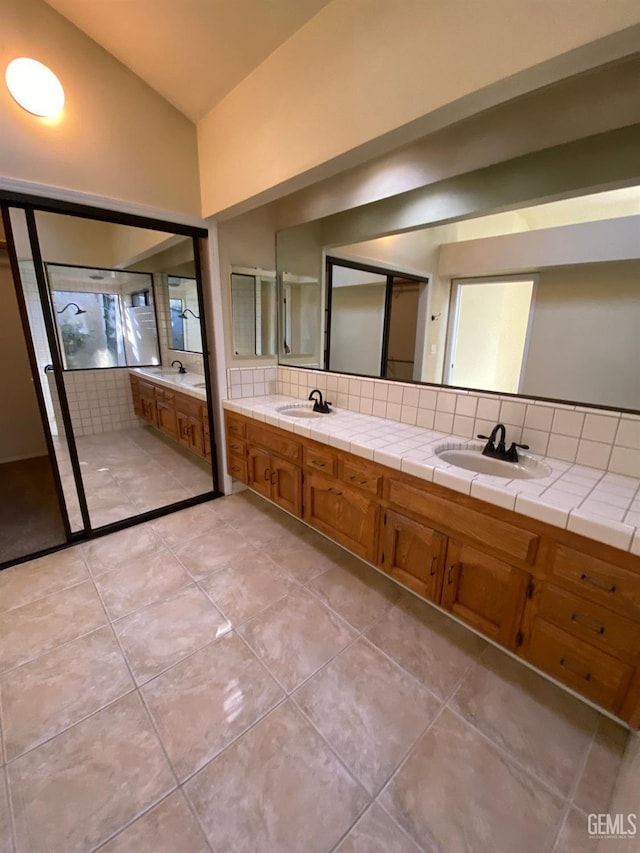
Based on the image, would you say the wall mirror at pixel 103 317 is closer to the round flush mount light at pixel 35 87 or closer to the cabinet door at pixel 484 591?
the round flush mount light at pixel 35 87

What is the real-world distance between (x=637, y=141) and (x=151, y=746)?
2.84 m

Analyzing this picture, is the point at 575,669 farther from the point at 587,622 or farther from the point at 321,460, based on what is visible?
the point at 321,460

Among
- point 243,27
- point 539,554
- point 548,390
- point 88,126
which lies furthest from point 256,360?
point 539,554

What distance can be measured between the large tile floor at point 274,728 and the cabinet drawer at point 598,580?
0.56m

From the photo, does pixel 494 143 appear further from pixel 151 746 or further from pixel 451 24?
pixel 151 746

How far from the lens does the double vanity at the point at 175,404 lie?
3127 mm

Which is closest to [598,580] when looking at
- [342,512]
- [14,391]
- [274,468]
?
[342,512]

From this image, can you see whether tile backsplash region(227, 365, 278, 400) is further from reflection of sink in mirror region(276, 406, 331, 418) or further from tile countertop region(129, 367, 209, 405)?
reflection of sink in mirror region(276, 406, 331, 418)

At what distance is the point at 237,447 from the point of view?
276cm

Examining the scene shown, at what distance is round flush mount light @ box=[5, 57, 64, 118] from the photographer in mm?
1596

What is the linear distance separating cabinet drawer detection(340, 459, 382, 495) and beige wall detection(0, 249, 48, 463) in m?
3.48

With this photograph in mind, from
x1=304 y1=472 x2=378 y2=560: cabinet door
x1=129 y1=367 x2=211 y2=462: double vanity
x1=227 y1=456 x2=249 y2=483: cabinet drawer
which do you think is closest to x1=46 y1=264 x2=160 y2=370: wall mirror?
x1=129 y1=367 x2=211 y2=462: double vanity

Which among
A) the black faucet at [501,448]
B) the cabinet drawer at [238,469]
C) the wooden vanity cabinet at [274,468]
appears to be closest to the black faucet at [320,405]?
the wooden vanity cabinet at [274,468]

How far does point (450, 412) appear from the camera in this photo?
1927mm
